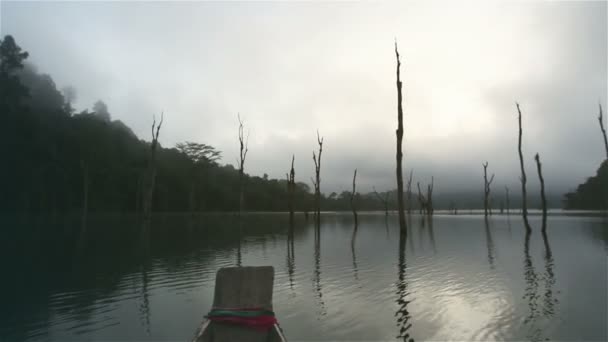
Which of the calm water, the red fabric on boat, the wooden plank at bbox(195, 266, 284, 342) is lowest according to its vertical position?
the calm water

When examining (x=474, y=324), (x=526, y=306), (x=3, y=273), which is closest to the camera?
→ (x=474, y=324)

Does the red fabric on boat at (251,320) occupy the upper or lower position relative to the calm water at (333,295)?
upper

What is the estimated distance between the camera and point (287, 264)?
12922mm

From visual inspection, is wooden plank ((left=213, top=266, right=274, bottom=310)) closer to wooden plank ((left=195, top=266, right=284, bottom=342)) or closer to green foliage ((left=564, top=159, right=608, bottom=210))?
wooden plank ((left=195, top=266, right=284, bottom=342))

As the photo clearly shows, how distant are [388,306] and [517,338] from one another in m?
2.54

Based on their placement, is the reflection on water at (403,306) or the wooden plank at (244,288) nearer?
the wooden plank at (244,288)

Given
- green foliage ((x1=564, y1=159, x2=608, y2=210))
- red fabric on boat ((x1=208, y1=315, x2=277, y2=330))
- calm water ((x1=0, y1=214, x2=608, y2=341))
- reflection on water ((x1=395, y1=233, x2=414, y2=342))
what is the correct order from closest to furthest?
red fabric on boat ((x1=208, y1=315, x2=277, y2=330))
reflection on water ((x1=395, y1=233, x2=414, y2=342))
calm water ((x1=0, y1=214, x2=608, y2=341))
green foliage ((x1=564, y1=159, x2=608, y2=210))

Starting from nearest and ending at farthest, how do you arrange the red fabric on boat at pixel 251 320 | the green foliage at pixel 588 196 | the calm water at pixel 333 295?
the red fabric on boat at pixel 251 320 < the calm water at pixel 333 295 < the green foliage at pixel 588 196

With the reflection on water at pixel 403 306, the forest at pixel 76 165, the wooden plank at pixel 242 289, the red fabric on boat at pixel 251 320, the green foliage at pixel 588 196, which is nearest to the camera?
the red fabric on boat at pixel 251 320

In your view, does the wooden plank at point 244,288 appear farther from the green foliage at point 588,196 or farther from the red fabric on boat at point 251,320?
the green foliage at point 588,196

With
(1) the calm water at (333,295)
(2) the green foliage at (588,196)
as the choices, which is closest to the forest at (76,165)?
(2) the green foliage at (588,196)

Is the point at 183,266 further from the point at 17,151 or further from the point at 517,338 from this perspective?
the point at 17,151

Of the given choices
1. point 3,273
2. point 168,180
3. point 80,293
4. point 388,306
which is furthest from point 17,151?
point 388,306

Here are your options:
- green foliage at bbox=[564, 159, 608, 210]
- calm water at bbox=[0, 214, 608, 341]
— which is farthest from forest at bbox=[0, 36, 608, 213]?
calm water at bbox=[0, 214, 608, 341]
